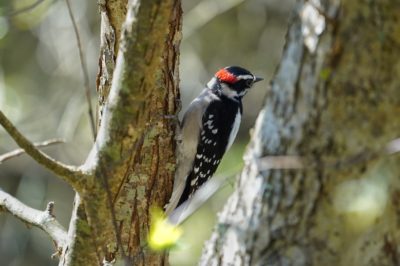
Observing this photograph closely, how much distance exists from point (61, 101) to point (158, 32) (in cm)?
552

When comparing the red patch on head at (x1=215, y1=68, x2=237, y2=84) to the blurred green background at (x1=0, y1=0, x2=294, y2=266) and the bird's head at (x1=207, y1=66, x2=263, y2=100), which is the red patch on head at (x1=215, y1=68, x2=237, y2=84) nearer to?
the bird's head at (x1=207, y1=66, x2=263, y2=100)

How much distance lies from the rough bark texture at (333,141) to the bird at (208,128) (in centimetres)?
194

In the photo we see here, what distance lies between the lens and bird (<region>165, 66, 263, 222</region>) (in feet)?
15.3

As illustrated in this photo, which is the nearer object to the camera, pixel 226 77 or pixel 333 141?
pixel 333 141

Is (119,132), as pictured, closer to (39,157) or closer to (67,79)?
(39,157)

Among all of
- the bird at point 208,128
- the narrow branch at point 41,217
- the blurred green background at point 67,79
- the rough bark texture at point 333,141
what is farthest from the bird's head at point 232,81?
the rough bark texture at point 333,141

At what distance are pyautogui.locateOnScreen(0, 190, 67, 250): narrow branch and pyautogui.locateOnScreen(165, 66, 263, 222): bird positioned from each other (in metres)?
1.07

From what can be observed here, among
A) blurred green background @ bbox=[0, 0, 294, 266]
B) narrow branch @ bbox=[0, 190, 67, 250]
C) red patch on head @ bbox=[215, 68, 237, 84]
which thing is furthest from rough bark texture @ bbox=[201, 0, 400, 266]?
blurred green background @ bbox=[0, 0, 294, 266]

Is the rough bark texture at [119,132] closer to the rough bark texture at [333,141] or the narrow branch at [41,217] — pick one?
the narrow branch at [41,217]

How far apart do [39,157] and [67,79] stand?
5.51m

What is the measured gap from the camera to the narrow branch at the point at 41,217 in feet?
11.0

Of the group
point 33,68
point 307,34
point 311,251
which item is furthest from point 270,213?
point 33,68

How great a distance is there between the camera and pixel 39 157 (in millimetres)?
2695

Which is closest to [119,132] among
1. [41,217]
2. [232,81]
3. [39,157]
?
[39,157]
